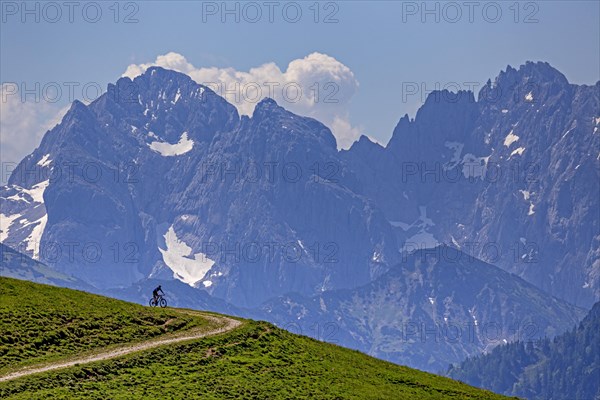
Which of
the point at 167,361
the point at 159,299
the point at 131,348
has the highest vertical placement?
the point at 159,299

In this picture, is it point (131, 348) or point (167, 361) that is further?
point (131, 348)

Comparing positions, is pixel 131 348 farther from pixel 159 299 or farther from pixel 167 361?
pixel 159 299

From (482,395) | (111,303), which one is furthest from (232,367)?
(482,395)

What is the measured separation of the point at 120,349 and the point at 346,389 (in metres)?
20.6

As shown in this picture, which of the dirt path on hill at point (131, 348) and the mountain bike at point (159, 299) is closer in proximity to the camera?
the dirt path on hill at point (131, 348)

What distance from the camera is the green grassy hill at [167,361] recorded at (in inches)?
3359

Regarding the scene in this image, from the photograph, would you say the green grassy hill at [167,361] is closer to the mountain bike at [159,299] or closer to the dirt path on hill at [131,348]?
the dirt path on hill at [131,348]

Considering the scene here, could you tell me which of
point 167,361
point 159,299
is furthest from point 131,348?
point 159,299

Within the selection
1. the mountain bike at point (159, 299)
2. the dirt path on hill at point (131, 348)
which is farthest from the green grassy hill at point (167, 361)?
the mountain bike at point (159, 299)

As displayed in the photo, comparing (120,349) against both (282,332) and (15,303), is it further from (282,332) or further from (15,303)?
(282,332)

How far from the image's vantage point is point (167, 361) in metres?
93.1

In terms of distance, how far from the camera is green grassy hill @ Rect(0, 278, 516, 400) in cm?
8531

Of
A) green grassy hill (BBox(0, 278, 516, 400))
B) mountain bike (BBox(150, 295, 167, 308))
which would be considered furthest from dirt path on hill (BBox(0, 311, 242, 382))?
mountain bike (BBox(150, 295, 167, 308))

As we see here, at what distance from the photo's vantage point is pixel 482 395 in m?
112
